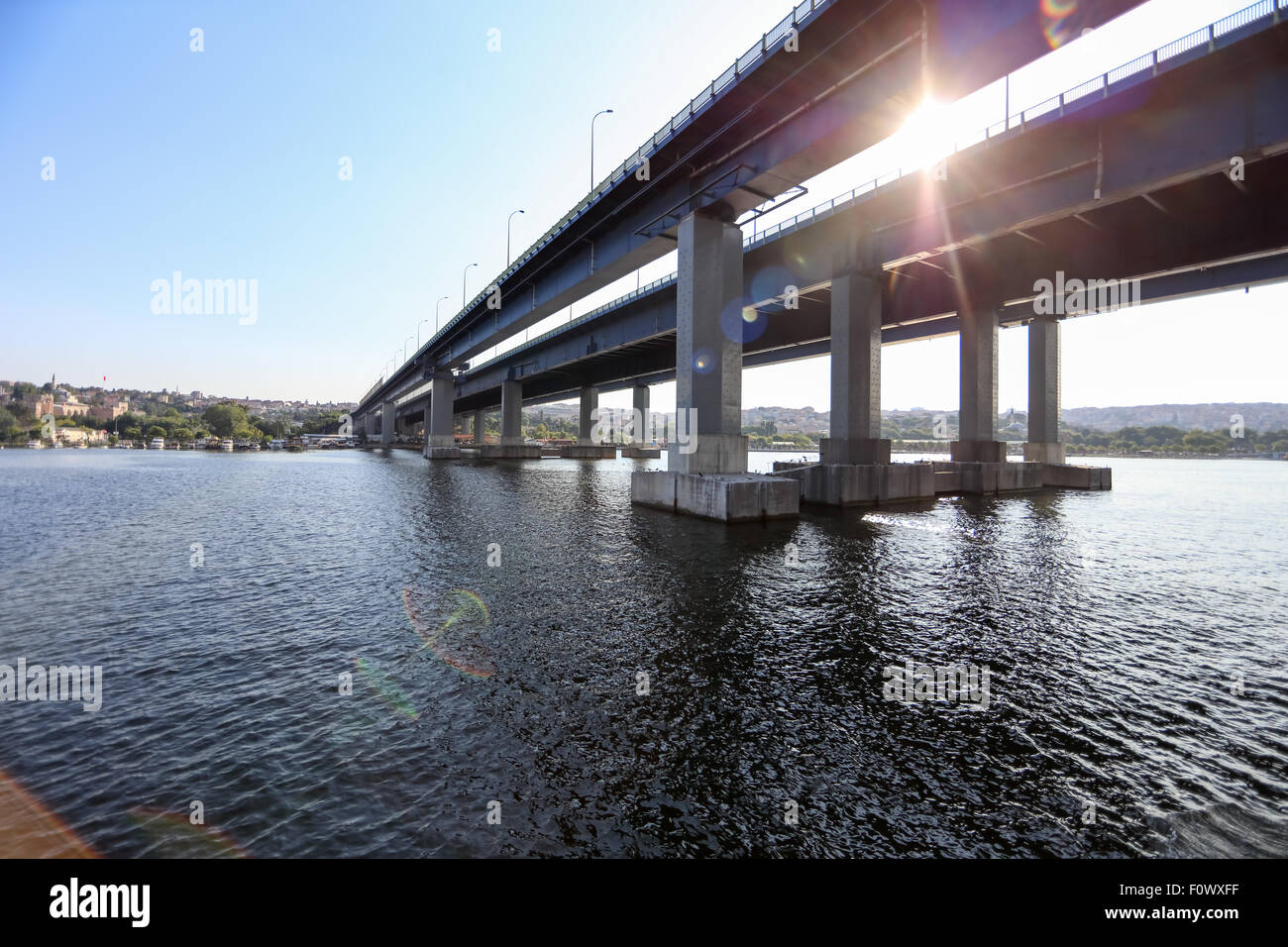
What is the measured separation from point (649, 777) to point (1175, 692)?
8.09 meters

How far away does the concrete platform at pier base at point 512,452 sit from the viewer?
9056cm

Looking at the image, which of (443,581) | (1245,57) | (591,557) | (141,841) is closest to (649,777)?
(141,841)

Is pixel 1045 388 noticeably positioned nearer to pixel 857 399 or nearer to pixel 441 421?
pixel 857 399

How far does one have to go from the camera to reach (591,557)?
685 inches

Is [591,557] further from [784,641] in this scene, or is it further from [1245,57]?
[1245,57]

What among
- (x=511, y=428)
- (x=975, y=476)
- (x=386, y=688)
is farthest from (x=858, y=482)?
(x=511, y=428)

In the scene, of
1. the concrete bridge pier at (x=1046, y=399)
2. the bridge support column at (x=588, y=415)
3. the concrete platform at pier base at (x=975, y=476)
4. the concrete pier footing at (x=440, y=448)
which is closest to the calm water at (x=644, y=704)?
the concrete platform at pier base at (x=975, y=476)

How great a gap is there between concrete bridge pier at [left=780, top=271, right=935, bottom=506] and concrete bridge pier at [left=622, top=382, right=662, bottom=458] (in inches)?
2712

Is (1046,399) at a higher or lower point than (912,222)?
lower

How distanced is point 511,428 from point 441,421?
37.0 ft

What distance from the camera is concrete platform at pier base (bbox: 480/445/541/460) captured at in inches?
3565

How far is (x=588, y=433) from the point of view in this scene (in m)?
104

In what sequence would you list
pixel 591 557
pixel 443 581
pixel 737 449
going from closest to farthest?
1. pixel 443 581
2. pixel 591 557
3. pixel 737 449

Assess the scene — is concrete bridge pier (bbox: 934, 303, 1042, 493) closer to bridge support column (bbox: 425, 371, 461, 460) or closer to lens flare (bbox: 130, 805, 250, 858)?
lens flare (bbox: 130, 805, 250, 858)
